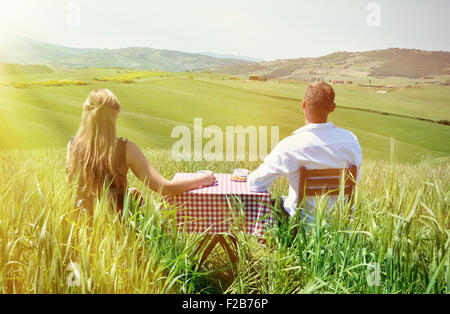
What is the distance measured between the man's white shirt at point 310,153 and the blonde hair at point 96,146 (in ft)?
3.32

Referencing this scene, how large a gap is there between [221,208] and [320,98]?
102 cm

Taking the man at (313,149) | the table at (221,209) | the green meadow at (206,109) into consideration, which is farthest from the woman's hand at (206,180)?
the green meadow at (206,109)

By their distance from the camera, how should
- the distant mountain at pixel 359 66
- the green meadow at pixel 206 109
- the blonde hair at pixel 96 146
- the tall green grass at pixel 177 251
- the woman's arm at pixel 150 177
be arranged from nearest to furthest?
the tall green grass at pixel 177 251, the blonde hair at pixel 96 146, the woman's arm at pixel 150 177, the green meadow at pixel 206 109, the distant mountain at pixel 359 66

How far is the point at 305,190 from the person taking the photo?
7.55ft

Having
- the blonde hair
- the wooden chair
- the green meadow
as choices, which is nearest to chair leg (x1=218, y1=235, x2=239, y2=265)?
the wooden chair

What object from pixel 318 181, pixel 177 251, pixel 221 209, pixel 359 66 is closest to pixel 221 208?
pixel 221 209

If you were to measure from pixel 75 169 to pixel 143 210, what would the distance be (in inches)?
21.8

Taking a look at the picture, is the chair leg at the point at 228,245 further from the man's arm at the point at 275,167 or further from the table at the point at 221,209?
the man's arm at the point at 275,167

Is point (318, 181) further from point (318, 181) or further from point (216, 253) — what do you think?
point (216, 253)

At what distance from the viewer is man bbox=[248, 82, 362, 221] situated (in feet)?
7.61

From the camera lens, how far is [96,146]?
7.48ft

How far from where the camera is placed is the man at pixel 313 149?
232 cm

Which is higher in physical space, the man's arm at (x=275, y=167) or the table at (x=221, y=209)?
the man's arm at (x=275, y=167)

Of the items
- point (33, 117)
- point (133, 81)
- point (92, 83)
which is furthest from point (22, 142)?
point (133, 81)
